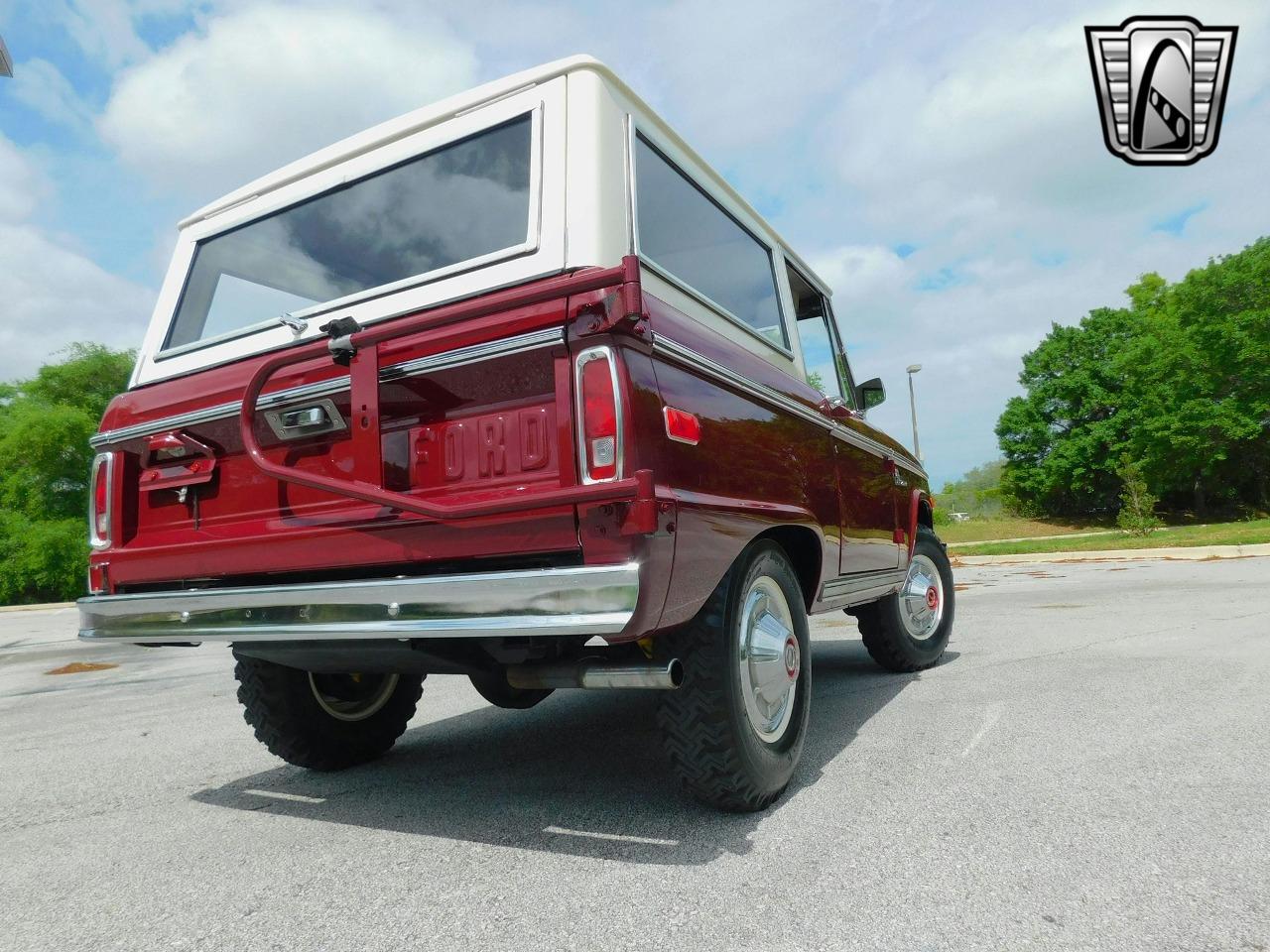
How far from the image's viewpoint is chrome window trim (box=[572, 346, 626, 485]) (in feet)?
7.06

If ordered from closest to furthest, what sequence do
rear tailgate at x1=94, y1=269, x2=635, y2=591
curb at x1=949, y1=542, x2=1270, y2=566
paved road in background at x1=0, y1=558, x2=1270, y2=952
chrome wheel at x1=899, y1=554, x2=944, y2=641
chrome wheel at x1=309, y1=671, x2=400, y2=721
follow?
1. paved road in background at x1=0, y1=558, x2=1270, y2=952
2. rear tailgate at x1=94, y1=269, x2=635, y2=591
3. chrome wheel at x1=309, y1=671, x2=400, y2=721
4. chrome wheel at x1=899, y1=554, x2=944, y2=641
5. curb at x1=949, y1=542, x2=1270, y2=566

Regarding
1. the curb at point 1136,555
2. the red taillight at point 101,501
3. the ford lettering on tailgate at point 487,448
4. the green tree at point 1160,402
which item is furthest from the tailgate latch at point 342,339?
the green tree at point 1160,402

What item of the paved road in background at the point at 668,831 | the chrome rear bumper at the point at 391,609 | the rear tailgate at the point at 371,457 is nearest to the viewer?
the paved road in background at the point at 668,831

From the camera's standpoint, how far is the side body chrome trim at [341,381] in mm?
2291

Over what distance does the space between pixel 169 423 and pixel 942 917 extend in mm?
2752

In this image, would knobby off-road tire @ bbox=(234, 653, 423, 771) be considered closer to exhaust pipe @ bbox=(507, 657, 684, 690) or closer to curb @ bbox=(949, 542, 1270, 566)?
exhaust pipe @ bbox=(507, 657, 684, 690)

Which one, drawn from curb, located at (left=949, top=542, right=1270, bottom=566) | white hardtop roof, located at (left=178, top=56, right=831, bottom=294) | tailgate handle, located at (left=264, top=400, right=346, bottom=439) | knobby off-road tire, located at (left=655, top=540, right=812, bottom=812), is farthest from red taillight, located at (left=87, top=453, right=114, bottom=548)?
curb, located at (left=949, top=542, right=1270, bottom=566)

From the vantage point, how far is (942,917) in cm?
192

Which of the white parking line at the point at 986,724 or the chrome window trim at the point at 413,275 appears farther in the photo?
the white parking line at the point at 986,724

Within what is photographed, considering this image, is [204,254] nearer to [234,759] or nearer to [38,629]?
[234,759]

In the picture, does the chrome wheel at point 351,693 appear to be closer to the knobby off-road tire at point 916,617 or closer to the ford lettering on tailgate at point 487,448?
the ford lettering on tailgate at point 487,448

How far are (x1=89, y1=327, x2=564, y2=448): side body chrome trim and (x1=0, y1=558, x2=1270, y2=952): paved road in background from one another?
1363 millimetres

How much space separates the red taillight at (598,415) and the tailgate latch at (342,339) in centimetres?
74

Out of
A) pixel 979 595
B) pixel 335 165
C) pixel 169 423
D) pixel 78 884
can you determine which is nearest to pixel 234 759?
pixel 78 884
